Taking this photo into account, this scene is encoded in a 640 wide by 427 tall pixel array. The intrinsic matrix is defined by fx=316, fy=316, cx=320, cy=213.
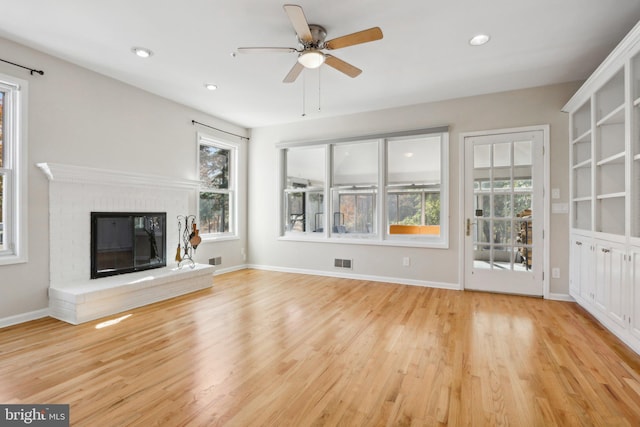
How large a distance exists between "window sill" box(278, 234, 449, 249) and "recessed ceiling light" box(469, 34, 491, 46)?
257cm

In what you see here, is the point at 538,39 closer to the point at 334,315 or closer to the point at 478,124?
the point at 478,124

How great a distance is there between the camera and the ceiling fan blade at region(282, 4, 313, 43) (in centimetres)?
213

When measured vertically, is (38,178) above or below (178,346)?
above

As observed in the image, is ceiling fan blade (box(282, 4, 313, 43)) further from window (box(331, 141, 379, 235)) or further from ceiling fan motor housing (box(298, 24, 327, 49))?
window (box(331, 141, 379, 235))

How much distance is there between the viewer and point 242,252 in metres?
6.07

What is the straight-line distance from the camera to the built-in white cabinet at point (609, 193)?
2482 mm

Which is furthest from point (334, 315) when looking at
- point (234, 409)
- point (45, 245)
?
point (45, 245)

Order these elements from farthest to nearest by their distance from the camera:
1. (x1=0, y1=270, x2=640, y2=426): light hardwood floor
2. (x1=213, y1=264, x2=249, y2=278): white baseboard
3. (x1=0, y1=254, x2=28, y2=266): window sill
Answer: (x1=213, y1=264, x2=249, y2=278): white baseboard, (x1=0, y1=254, x2=28, y2=266): window sill, (x1=0, y1=270, x2=640, y2=426): light hardwood floor

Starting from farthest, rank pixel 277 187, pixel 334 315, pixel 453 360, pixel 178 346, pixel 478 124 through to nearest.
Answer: pixel 277 187, pixel 478 124, pixel 334 315, pixel 178 346, pixel 453 360

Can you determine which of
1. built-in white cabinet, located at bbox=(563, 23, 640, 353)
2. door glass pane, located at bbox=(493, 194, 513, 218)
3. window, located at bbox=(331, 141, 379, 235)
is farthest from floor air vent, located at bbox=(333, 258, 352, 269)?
built-in white cabinet, located at bbox=(563, 23, 640, 353)

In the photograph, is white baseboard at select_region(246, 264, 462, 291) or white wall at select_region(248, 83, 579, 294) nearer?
white wall at select_region(248, 83, 579, 294)

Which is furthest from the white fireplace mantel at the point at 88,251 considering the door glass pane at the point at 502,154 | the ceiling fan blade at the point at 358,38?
the door glass pane at the point at 502,154

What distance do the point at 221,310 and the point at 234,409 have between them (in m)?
1.88

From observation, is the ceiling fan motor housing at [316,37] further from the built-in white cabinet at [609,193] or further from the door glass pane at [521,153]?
the door glass pane at [521,153]
